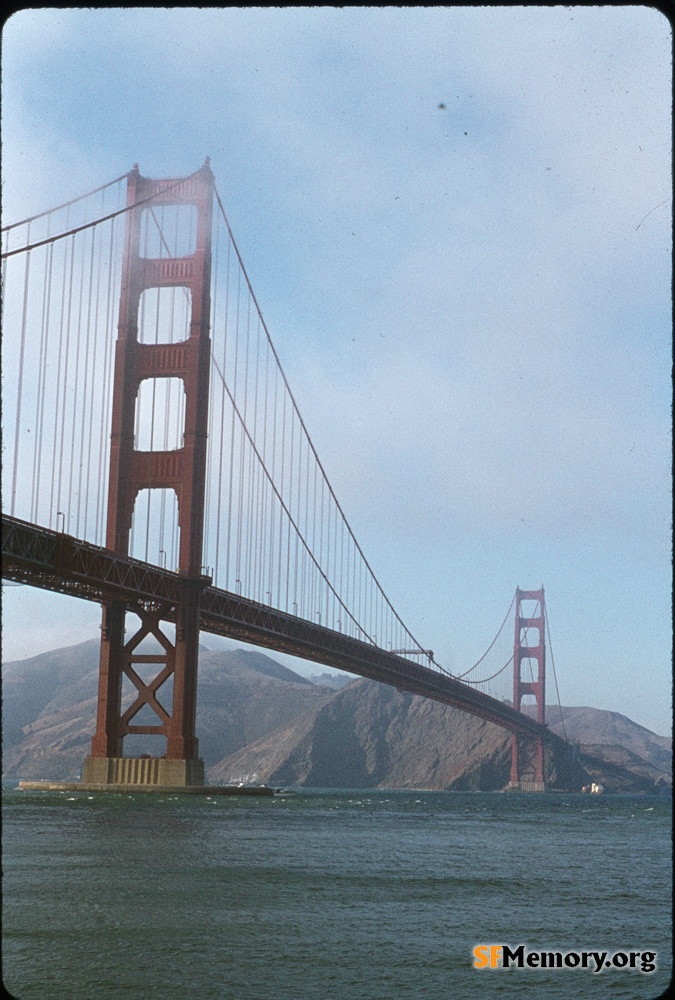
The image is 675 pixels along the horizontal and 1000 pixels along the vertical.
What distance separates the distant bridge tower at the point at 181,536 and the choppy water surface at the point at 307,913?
2073cm

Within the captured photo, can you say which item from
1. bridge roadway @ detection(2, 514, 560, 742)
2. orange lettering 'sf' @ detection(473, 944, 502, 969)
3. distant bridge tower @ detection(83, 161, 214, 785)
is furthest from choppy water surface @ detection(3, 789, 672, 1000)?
distant bridge tower @ detection(83, 161, 214, 785)

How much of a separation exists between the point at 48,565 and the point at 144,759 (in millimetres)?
12063

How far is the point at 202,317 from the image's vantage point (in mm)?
58156

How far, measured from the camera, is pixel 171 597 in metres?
55.3

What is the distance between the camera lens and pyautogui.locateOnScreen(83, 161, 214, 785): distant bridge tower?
55.1 meters

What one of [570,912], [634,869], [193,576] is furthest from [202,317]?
[570,912]

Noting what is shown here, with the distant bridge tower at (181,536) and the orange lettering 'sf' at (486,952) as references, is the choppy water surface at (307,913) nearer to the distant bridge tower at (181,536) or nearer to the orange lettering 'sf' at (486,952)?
the orange lettering 'sf' at (486,952)

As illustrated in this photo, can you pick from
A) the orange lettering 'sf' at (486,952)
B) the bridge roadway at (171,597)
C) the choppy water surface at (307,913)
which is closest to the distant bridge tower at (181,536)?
the bridge roadway at (171,597)

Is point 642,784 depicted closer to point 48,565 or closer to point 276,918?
point 48,565

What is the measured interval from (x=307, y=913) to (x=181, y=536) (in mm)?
39594

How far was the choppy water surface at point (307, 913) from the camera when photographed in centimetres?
1216

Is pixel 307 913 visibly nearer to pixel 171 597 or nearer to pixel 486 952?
pixel 486 952

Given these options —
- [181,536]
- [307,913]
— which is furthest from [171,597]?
[307,913]

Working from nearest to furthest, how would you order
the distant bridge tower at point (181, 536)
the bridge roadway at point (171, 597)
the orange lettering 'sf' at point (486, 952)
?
the orange lettering 'sf' at point (486, 952) < the bridge roadway at point (171, 597) < the distant bridge tower at point (181, 536)
